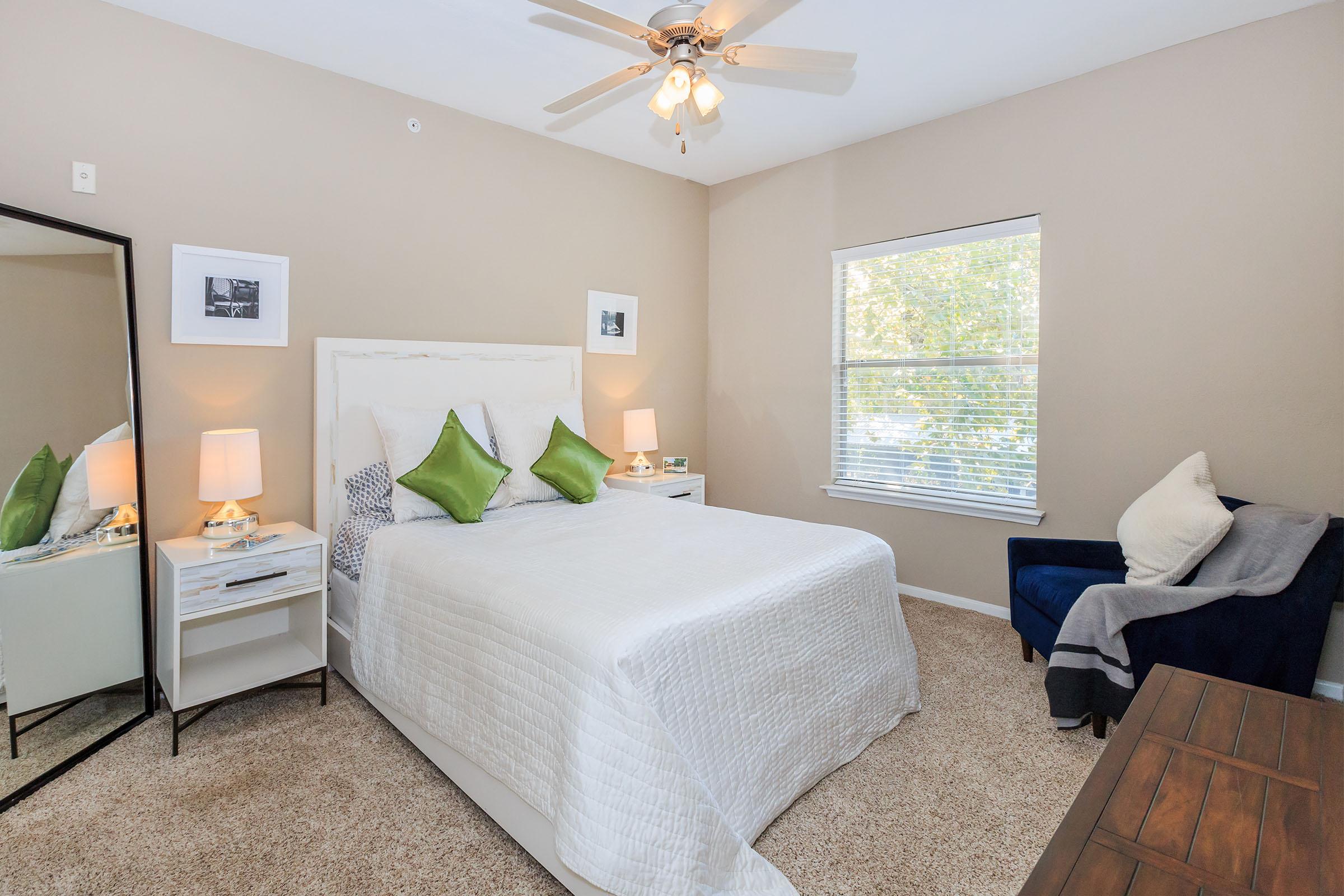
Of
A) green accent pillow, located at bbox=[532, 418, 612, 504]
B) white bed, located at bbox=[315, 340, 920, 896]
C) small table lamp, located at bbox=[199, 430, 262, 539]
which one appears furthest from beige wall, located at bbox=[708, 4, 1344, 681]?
small table lamp, located at bbox=[199, 430, 262, 539]

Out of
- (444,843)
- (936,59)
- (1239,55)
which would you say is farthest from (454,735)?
(1239,55)

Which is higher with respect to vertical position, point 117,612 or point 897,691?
point 117,612

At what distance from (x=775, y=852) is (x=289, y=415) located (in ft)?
8.72

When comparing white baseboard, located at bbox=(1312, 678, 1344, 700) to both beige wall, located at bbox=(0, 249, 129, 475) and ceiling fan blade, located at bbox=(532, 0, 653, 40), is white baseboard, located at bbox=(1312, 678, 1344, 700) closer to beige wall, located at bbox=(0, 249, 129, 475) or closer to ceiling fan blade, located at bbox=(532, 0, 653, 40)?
ceiling fan blade, located at bbox=(532, 0, 653, 40)

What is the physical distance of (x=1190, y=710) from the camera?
1329 mm

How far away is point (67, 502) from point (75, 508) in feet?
0.12

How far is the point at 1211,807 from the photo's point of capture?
40.5 inches

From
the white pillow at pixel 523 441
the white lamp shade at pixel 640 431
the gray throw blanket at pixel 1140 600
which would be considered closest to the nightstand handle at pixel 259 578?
the white pillow at pixel 523 441

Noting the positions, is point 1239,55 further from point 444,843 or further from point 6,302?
point 6,302

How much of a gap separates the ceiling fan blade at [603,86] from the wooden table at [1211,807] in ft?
7.33

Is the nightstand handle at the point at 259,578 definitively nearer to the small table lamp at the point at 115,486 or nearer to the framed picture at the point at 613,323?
the small table lamp at the point at 115,486

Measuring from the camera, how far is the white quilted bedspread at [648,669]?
1.45 meters

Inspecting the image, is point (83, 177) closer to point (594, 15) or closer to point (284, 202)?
point (284, 202)

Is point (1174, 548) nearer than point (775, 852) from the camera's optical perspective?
No
